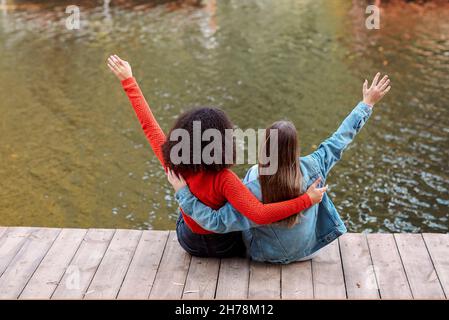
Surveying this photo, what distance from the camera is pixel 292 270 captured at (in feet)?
14.7

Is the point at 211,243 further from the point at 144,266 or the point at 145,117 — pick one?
the point at 145,117

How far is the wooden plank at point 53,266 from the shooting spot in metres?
4.33

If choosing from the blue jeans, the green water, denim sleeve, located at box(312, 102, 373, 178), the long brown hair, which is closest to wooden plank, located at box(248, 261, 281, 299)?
the blue jeans

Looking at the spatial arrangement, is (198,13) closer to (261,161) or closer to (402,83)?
(402,83)

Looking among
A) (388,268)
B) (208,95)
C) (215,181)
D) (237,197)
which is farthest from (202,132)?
(208,95)

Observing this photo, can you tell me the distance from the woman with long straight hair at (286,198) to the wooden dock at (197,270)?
0.49 feet

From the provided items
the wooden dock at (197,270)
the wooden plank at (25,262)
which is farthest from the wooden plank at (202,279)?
the wooden plank at (25,262)

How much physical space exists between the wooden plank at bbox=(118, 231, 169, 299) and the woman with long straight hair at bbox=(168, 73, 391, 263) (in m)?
0.54

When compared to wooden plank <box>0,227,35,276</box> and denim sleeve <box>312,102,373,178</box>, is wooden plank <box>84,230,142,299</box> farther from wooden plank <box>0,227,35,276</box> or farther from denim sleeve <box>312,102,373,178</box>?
denim sleeve <box>312,102,373,178</box>

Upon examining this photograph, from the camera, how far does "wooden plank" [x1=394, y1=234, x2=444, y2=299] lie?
4238 millimetres

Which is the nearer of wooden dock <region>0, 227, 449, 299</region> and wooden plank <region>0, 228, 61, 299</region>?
wooden dock <region>0, 227, 449, 299</region>

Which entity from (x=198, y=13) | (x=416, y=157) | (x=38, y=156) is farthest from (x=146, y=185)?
(x=198, y=13)

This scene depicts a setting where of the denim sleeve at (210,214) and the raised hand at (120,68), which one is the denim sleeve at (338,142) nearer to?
the denim sleeve at (210,214)

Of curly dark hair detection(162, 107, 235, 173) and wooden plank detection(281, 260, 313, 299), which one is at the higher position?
curly dark hair detection(162, 107, 235, 173)
